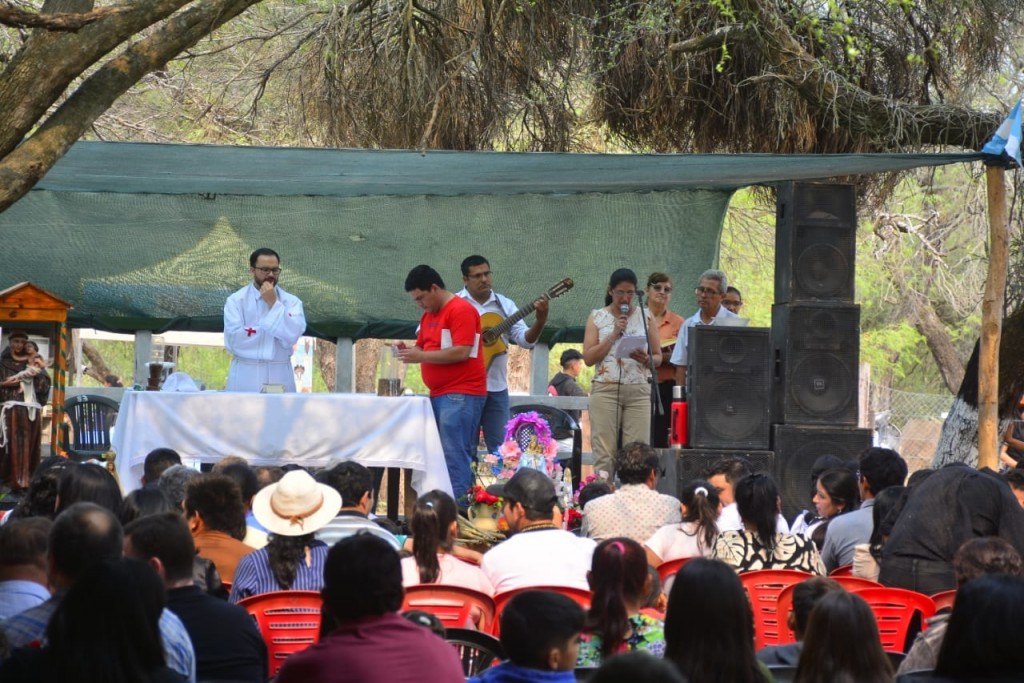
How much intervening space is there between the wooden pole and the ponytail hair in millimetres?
4585

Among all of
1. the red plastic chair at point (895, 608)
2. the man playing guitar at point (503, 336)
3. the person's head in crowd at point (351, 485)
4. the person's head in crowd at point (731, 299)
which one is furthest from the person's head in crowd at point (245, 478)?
the person's head in crowd at point (731, 299)

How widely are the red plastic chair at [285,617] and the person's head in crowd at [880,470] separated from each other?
2916 mm

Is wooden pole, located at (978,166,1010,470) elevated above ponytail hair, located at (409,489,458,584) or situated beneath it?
elevated above

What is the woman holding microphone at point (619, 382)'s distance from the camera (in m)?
9.32

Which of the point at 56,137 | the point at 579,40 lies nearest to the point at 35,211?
the point at 579,40

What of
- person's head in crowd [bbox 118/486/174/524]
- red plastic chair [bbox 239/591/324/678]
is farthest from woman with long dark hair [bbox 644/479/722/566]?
person's head in crowd [bbox 118/486/174/524]

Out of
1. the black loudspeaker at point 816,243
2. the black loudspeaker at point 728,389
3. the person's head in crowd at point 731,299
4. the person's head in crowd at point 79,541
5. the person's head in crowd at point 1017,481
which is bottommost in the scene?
the person's head in crowd at point 79,541

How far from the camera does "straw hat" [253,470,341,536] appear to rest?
474 centimetres

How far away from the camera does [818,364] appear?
8953mm

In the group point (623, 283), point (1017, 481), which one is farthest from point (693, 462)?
point (1017, 481)

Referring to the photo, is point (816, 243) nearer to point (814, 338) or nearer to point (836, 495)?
point (814, 338)

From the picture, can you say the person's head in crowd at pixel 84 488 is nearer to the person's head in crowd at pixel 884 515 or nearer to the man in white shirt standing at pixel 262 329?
the person's head in crowd at pixel 884 515

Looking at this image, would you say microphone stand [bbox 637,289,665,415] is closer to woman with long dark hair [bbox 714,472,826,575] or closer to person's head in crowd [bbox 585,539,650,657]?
woman with long dark hair [bbox 714,472,826,575]

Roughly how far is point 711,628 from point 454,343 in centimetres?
531
